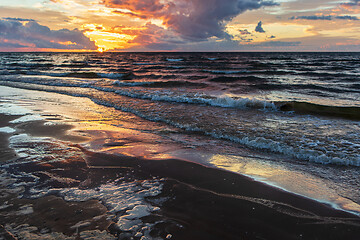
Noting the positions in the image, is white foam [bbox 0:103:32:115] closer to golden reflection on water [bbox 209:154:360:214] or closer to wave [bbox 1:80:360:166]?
wave [bbox 1:80:360:166]

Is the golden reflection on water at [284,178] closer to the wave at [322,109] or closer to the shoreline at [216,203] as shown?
the shoreline at [216,203]

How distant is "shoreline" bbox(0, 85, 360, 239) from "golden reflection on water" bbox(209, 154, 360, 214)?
0.62 feet

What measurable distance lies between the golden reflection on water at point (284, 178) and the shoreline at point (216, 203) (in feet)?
0.62

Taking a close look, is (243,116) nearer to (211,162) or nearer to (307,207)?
(211,162)

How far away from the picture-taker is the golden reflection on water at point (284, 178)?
325 centimetres

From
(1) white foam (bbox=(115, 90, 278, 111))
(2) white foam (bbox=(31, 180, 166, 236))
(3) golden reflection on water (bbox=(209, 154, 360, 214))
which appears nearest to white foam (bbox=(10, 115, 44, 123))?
(2) white foam (bbox=(31, 180, 166, 236))

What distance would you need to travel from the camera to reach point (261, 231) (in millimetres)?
2488

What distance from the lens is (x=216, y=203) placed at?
3.04m

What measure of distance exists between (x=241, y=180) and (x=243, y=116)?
490cm

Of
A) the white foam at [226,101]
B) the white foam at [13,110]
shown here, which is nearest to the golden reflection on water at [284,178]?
the white foam at [226,101]

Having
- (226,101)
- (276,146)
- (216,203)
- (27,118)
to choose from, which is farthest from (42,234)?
→ (226,101)

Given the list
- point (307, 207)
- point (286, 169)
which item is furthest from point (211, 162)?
point (307, 207)

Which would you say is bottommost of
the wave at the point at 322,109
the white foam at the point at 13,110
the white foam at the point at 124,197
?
the white foam at the point at 124,197

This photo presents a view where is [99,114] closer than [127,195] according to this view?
No
